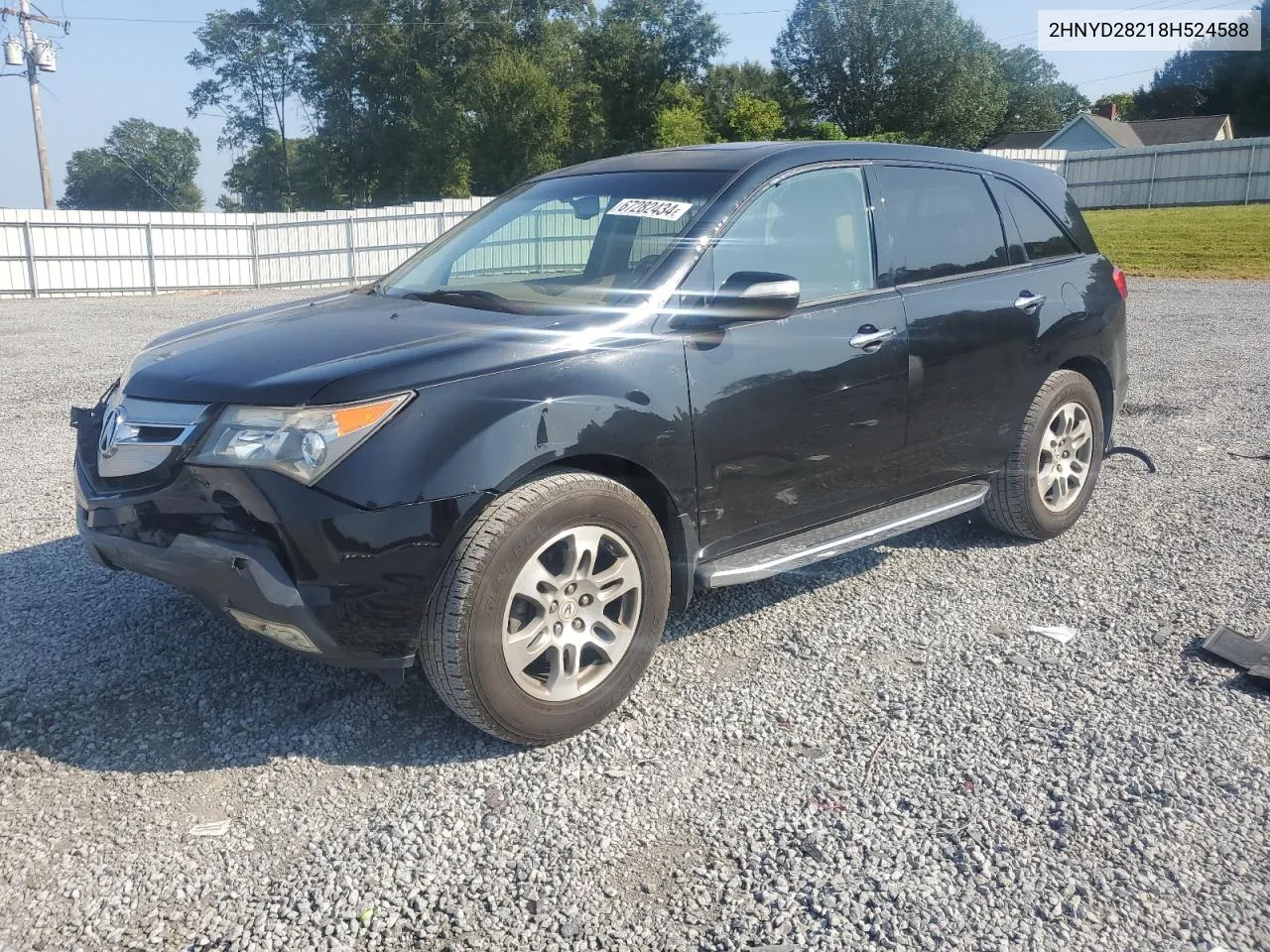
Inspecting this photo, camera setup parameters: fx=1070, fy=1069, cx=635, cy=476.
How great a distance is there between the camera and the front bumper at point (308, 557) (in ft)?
9.49

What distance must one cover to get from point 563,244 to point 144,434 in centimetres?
174

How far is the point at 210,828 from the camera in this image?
113 inches

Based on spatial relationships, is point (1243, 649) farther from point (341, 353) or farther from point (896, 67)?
point (896, 67)

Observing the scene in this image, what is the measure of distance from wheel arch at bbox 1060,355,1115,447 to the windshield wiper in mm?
2821

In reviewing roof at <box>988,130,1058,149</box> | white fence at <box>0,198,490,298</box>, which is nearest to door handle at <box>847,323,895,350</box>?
white fence at <box>0,198,490,298</box>

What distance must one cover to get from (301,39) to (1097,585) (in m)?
64.4

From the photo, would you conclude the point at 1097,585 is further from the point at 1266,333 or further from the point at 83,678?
the point at 1266,333

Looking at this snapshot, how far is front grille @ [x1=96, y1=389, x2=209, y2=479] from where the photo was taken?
3.14 metres

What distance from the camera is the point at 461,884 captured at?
2623 millimetres

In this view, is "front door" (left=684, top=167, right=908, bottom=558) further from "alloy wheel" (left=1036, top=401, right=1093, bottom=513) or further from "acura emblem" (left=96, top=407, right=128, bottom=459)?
"acura emblem" (left=96, top=407, right=128, bottom=459)

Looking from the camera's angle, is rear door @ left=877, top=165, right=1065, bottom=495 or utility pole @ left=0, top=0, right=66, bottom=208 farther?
utility pole @ left=0, top=0, right=66, bottom=208

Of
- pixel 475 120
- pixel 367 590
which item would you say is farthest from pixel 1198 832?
pixel 475 120

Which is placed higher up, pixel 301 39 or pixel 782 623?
pixel 301 39

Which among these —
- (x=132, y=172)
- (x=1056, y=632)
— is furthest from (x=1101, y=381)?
(x=132, y=172)
